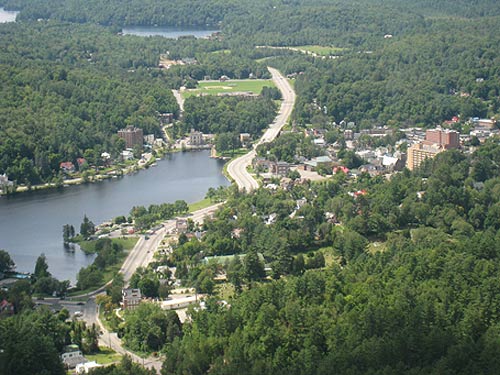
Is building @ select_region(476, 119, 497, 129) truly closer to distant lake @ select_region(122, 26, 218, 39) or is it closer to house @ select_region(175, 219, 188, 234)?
house @ select_region(175, 219, 188, 234)

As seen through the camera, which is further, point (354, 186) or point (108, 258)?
point (354, 186)

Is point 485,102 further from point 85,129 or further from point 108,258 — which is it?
point 108,258

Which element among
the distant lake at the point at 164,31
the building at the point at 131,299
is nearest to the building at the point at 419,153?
the building at the point at 131,299

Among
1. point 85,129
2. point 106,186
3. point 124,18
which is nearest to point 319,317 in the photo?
point 106,186

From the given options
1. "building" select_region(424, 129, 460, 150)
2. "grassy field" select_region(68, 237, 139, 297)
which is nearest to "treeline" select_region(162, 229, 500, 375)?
"grassy field" select_region(68, 237, 139, 297)

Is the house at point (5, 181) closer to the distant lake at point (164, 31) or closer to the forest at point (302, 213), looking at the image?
the forest at point (302, 213)

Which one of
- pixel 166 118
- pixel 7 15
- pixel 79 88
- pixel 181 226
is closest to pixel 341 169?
pixel 181 226
